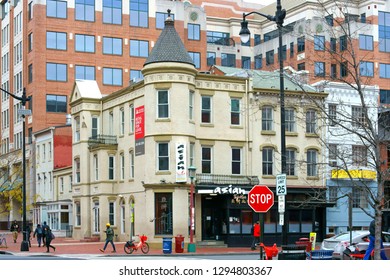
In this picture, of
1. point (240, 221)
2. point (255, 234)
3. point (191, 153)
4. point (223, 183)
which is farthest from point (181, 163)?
point (255, 234)

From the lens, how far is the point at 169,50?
4306cm

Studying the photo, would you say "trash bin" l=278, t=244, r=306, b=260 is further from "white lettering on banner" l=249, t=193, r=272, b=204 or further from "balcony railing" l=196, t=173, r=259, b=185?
"balcony railing" l=196, t=173, r=259, b=185

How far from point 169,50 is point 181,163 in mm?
6913

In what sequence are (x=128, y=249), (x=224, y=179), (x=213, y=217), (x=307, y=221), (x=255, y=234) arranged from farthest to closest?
1. (x=307, y=221)
2. (x=213, y=217)
3. (x=224, y=179)
4. (x=255, y=234)
5. (x=128, y=249)

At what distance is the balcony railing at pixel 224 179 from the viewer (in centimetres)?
4378

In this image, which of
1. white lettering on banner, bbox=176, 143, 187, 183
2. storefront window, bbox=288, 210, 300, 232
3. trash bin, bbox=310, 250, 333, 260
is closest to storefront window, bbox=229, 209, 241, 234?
storefront window, bbox=288, 210, 300, 232

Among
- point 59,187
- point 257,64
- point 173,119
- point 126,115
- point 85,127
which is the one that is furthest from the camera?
point 257,64

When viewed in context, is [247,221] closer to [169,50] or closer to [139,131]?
[139,131]

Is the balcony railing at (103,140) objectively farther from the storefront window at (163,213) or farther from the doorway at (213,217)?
the doorway at (213,217)

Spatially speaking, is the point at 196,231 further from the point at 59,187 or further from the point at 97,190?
the point at 59,187

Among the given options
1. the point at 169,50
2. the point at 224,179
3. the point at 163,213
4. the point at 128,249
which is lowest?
the point at 128,249
